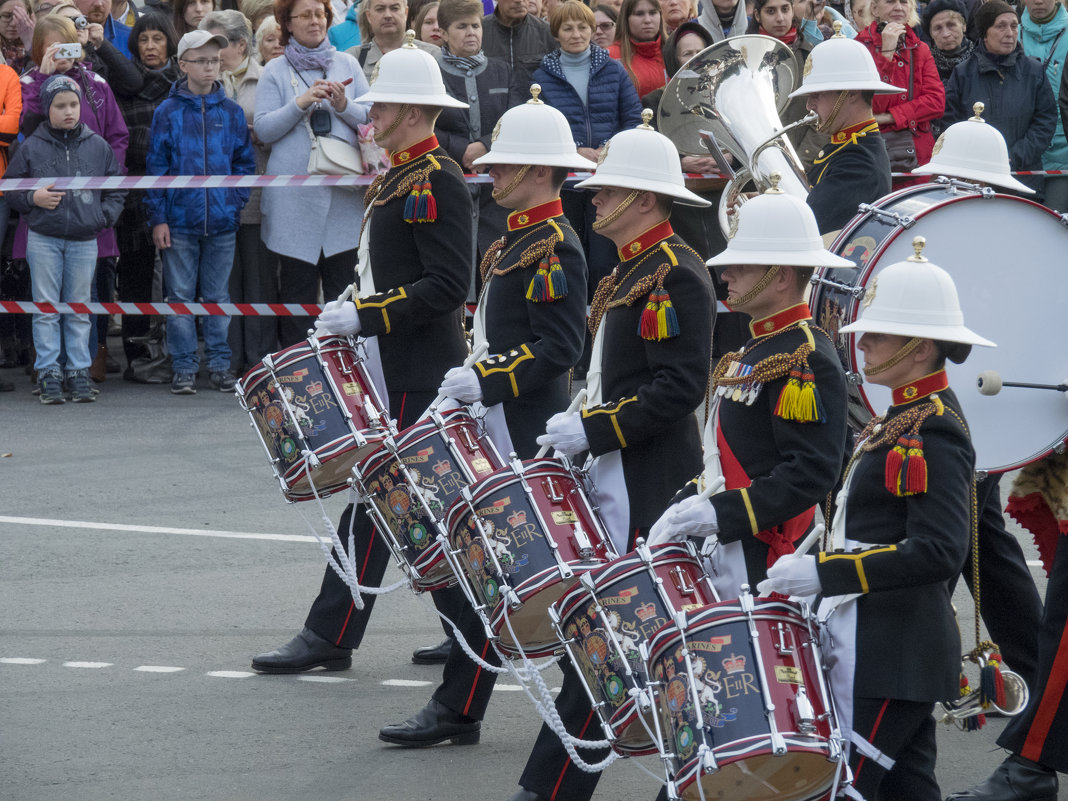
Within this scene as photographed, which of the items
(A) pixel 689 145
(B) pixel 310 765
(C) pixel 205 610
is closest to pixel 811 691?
(B) pixel 310 765

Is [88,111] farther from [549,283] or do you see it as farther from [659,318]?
[659,318]

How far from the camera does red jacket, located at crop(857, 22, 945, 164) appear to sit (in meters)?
10.9

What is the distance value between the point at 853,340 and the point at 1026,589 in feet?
3.45

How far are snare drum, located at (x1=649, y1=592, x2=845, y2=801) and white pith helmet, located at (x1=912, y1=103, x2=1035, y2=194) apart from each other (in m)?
2.40

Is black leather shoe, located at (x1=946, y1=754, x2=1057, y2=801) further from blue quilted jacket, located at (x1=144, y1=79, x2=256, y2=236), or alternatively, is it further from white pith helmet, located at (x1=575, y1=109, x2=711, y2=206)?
blue quilted jacket, located at (x1=144, y1=79, x2=256, y2=236)

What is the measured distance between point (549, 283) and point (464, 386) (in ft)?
1.38

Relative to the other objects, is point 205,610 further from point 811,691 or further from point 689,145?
point 811,691

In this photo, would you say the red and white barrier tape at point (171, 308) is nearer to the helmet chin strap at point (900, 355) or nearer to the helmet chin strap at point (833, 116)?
the helmet chin strap at point (833, 116)

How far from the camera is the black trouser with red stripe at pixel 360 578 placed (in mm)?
6047

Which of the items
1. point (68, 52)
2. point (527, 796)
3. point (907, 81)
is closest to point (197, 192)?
point (68, 52)

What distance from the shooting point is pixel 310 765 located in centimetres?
529

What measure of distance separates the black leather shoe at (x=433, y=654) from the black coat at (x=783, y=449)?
2241 mm

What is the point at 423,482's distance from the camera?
5020mm

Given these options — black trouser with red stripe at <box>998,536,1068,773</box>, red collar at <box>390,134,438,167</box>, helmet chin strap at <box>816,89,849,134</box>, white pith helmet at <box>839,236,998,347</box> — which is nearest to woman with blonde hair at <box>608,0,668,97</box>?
helmet chin strap at <box>816,89,849,134</box>
